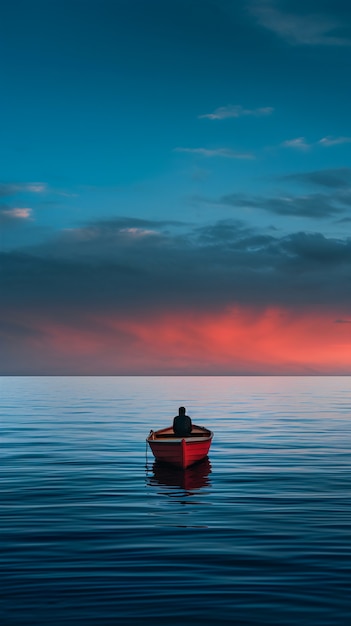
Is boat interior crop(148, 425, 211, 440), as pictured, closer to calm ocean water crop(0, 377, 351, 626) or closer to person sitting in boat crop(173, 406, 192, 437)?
calm ocean water crop(0, 377, 351, 626)

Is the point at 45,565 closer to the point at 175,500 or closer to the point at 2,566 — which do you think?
the point at 2,566

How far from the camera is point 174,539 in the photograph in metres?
18.5

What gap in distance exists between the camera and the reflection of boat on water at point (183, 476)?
28.7m

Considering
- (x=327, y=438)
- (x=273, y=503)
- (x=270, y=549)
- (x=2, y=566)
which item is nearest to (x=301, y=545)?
(x=270, y=549)

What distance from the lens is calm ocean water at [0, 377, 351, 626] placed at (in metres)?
13.0

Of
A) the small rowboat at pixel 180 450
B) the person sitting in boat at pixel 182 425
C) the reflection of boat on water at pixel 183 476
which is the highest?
the person sitting in boat at pixel 182 425

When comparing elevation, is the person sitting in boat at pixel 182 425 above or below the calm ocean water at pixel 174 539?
above

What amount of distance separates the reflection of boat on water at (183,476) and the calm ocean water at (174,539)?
4.3 inches

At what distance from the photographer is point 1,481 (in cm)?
2861

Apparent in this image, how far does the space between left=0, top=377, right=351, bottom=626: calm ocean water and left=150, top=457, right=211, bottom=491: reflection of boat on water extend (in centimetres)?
11

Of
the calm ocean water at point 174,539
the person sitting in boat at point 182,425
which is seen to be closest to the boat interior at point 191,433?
the calm ocean water at point 174,539

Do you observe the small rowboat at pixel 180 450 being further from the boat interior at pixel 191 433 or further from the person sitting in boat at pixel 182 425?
the boat interior at pixel 191 433

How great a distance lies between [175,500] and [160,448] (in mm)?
8412

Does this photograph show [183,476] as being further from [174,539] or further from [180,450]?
[174,539]
